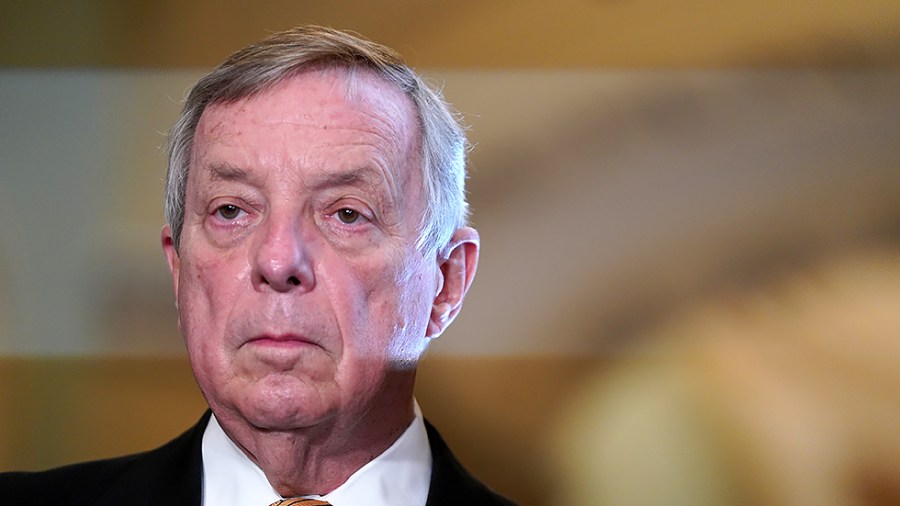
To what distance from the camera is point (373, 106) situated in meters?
1.32

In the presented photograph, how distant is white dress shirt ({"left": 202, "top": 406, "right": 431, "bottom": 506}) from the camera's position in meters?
1.32

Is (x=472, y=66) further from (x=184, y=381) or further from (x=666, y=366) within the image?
(x=184, y=381)

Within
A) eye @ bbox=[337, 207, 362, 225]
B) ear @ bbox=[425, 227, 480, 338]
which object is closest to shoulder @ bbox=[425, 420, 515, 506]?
ear @ bbox=[425, 227, 480, 338]

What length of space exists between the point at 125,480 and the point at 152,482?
0.06 meters

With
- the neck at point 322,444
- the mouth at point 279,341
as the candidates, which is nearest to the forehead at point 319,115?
the mouth at point 279,341

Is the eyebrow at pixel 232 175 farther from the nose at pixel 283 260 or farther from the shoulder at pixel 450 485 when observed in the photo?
the shoulder at pixel 450 485

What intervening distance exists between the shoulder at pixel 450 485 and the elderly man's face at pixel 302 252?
0.60 ft

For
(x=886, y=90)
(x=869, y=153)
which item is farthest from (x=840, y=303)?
(x=886, y=90)

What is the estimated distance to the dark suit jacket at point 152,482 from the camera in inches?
53.9

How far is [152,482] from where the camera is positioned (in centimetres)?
139

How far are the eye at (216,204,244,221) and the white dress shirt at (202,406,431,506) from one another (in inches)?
12.0

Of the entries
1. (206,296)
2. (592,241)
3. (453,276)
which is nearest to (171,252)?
(206,296)

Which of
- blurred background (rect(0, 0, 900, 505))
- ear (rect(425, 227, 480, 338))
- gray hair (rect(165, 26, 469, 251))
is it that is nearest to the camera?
gray hair (rect(165, 26, 469, 251))

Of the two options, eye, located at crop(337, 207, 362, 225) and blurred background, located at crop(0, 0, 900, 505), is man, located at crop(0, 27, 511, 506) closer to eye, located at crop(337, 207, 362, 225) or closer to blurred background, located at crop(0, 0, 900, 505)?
eye, located at crop(337, 207, 362, 225)
